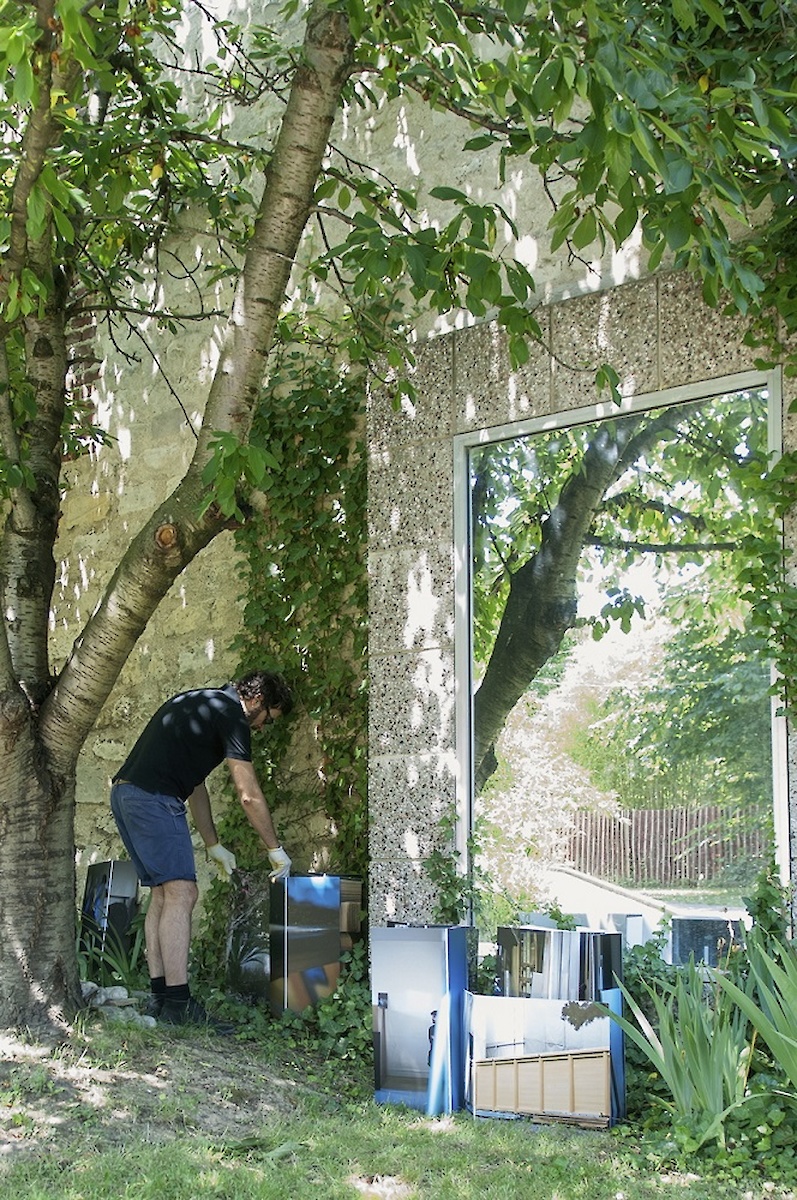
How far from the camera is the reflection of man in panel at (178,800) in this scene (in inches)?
194

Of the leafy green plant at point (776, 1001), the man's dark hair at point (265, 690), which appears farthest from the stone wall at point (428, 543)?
the leafy green plant at point (776, 1001)

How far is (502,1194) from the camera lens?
320cm

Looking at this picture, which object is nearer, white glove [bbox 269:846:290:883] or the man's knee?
the man's knee

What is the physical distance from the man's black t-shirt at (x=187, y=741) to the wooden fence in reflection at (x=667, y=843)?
1443mm

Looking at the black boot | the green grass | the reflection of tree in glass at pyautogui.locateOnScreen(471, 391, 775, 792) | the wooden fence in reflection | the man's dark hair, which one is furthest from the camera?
the man's dark hair

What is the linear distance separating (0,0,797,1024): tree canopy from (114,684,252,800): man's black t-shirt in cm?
56

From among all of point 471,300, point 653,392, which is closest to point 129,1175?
point 471,300

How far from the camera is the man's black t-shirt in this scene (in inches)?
199

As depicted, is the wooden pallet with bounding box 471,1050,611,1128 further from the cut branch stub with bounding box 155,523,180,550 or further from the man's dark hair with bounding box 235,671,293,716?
the cut branch stub with bounding box 155,523,180,550

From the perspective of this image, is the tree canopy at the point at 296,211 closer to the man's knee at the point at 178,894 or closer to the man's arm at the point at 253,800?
the man's knee at the point at 178,894

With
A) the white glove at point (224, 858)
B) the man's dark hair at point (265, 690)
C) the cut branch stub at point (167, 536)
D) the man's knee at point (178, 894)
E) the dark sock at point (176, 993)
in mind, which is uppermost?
the cut branch stub at point (167, 536)

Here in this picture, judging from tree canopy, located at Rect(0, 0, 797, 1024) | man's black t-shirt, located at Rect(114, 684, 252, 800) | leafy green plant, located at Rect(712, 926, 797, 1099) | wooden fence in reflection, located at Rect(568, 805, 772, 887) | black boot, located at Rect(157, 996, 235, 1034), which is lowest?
black boot, located at Rect(157, 996, 235, 1034)

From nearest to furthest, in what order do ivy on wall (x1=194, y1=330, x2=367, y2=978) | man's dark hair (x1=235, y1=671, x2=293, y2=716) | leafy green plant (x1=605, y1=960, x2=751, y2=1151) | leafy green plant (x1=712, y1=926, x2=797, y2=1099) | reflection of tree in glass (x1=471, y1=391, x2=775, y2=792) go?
leafy green plant (x1=712, y1=926, x2=797, y2=1099)
leafy green plant (x1=605, y1=960, x2=751, y2=1151)
reflection of tree in glass (x1=471, y1=391, x2=775, y2=792)
man's dark hair (x1=235, y1=671, x2=293, y2=716)
ivy on wall (x1=194, y1=330, x2=367, y2=978)

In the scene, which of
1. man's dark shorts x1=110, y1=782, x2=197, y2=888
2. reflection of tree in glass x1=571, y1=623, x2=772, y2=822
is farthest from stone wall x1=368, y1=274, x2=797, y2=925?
man's dark shorts x1=110, y1=782, x2=197, y2=888
